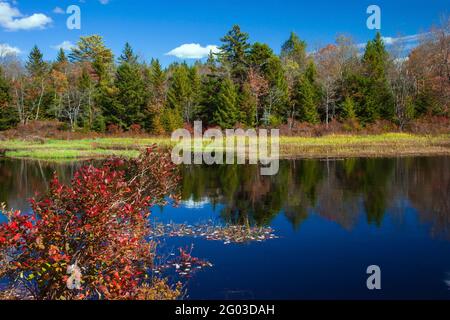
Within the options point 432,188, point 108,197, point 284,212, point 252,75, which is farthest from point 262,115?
point 108,197

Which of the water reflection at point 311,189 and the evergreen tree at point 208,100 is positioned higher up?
the evergreen tree at point 208,100

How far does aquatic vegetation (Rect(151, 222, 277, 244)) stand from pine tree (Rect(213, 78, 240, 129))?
40.1 metres

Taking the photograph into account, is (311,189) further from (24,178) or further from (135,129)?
(135,129)

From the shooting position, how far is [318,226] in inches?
588

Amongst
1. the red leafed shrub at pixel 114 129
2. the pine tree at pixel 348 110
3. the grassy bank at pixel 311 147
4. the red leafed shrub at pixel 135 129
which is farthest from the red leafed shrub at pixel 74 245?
the pine tree at pixel 348 110

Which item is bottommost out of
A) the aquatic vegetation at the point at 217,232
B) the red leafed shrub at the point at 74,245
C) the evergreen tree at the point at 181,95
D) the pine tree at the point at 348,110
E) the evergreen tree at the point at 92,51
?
the aquatic vegetation at the point at 217,232

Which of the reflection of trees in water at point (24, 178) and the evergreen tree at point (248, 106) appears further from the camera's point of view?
the evergreen tree at point (248, 106)

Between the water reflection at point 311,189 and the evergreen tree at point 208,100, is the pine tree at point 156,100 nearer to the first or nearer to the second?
the evergreen tree at point 208,100

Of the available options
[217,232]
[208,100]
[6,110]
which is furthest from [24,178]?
[208,100]

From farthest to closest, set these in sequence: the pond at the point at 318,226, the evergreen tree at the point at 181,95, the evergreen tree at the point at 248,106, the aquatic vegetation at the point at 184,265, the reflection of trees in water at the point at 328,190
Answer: the evergreen tree at the point at 181,95 → the evergreen tree at the point at 248,106 → the reflection of trees in water at the point at 328,190 → the aquatic vegetation at the point at 184,265 → the pond at the point at 318,226

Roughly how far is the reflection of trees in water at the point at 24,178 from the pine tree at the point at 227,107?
25.3 meters

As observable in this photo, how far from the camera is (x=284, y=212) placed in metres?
16.8

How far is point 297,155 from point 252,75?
76.1ft

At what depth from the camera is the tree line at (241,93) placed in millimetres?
55625
